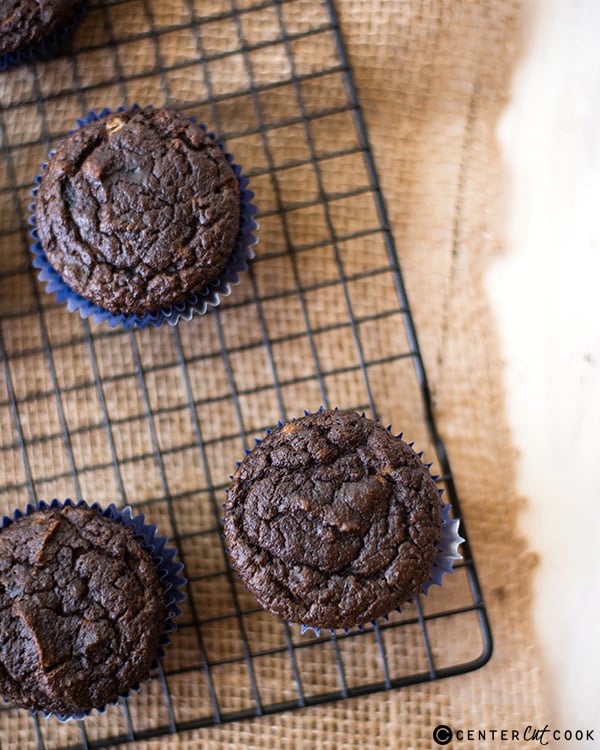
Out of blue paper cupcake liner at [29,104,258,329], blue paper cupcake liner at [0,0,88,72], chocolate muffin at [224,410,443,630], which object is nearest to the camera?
chocolate muffin at [224,410,443,630]

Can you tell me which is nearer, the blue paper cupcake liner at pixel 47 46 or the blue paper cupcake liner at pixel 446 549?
the blue paper cupcake liner at pixel 446 549

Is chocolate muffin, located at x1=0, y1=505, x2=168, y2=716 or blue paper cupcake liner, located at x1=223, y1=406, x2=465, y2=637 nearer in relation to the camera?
chocolate muffin, located at x1=0, y1=505, x2=168, y2=716

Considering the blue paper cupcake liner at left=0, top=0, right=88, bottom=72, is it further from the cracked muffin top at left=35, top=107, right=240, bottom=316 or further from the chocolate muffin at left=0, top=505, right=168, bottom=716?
the chocolate muffin at left=0, top=505, right=168, bottom=716

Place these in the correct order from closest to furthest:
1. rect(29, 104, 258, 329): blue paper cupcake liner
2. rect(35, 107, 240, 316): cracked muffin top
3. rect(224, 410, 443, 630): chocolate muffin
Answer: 1. rect(224, 410, 443, 630): chocolate muffin
2. rect(35, 107, 240, 316): cracked muffin top
3. rect(29, 104, 258, 329): blue paper cupcake liner

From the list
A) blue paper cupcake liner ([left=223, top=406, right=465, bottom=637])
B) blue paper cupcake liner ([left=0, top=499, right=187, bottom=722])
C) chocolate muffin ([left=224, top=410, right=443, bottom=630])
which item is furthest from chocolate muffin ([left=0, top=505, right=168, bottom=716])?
blue paper cupcake liner ([left=223, top=406, right=465, bottom=637])

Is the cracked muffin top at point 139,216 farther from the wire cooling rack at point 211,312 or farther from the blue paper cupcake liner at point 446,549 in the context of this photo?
the blue paper cupcake liner at point 446,549

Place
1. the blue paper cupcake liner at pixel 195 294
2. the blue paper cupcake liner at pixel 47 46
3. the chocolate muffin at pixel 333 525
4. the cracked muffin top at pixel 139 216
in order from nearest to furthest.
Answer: the chocolate muffin at pixel 333 525 < the cracked muffin top at pixel 139 216 < the blue paper cupcake liner at pixel 195 294 < the blue paper cupcake liner at pixel 47 46

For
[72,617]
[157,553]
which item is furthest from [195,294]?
[72,617]

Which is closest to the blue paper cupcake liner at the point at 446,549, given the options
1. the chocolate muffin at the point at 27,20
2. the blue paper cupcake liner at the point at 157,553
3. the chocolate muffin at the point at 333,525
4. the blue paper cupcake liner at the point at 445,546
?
the blue paper cupcake liner at the point at 445,546
